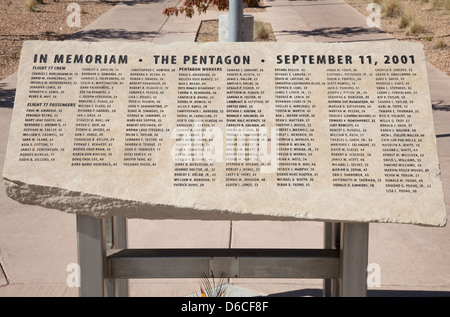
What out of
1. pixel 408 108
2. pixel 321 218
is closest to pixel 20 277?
pixel 321 218

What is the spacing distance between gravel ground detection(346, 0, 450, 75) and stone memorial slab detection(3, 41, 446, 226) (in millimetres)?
8299

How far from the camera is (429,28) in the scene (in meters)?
14.8

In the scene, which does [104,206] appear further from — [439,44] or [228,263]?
[439,44]

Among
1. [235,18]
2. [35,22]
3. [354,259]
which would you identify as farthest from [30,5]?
[354,259]

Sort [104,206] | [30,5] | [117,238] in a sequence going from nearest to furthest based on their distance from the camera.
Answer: [104,206], [117,238], [30,5]

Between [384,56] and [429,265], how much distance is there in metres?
1.80

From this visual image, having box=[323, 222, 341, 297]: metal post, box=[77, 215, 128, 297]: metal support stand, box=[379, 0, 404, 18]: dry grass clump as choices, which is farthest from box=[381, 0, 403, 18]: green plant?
box=[77, 215, 128, 297]: metal support stand

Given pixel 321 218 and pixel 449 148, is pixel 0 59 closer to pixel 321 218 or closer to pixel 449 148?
pixel 449 148

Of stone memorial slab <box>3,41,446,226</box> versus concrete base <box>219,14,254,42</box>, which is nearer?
stone memorial slab <box>3,41,446,226</box>

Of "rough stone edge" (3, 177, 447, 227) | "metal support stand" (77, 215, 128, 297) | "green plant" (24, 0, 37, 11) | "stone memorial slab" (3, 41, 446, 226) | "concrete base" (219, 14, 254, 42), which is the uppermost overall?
"green plant" (24, 0, 37, 11)

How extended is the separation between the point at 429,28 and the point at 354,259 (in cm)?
1292

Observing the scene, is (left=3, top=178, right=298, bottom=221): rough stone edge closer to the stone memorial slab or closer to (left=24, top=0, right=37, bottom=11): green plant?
the stone memorial slab


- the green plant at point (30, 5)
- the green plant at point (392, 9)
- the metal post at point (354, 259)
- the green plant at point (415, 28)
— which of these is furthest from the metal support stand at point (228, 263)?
the green plant at point (30, 5)

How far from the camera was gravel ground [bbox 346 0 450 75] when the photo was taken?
1208cm
